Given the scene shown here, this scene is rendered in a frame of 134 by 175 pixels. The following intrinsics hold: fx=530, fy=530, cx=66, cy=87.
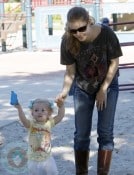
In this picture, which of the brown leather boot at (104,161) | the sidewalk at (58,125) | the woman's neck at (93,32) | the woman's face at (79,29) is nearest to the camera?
the woman's face at (79,29)

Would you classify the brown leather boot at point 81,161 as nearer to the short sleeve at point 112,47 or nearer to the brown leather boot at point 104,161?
the brown leather boot at point 104,161

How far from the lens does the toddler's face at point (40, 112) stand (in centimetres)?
373

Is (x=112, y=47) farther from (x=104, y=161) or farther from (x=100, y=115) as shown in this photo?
(x=104, y=161)

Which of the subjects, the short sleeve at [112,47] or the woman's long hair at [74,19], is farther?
the short sleeve at [112,47]

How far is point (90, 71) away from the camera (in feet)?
12.5

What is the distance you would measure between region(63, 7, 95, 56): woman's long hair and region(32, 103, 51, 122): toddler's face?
0.44 meters

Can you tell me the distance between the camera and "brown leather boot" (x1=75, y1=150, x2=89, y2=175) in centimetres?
411

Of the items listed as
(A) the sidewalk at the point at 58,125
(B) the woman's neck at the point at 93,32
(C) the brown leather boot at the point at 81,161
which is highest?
(B) the woman's neck at the point at 93,32

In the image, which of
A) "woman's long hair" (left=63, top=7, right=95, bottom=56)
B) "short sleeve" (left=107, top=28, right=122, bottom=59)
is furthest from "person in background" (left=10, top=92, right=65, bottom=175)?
"short sleeve" (left=107, top=28, right=122, bottom=59)

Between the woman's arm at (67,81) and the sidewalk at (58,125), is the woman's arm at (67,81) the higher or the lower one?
the higher one

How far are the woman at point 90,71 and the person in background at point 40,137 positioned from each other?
0.50 feet

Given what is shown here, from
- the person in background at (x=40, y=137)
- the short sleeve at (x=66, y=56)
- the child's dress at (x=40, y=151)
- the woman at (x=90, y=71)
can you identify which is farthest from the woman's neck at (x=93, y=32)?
the child's dress at (x=40, y=151)

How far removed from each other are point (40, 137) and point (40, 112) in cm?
19

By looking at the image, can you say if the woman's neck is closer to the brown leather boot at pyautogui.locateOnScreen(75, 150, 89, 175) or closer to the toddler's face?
the toddler's face
